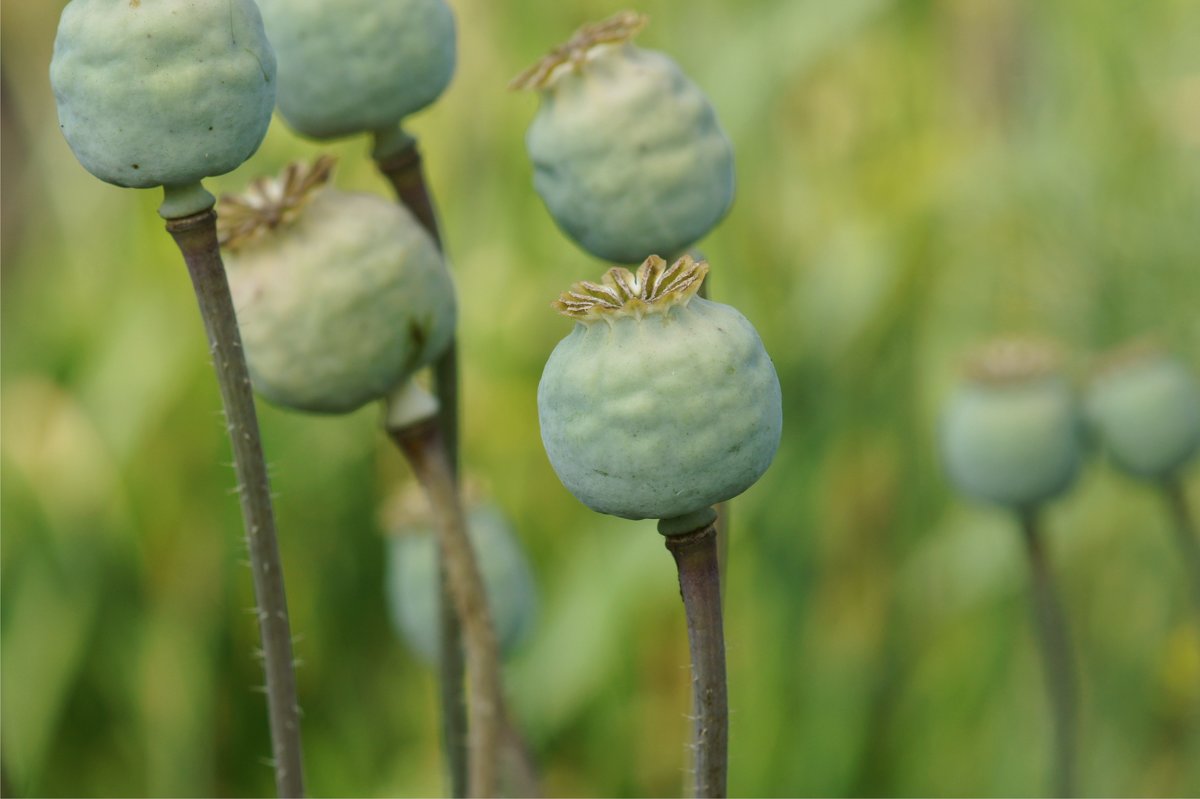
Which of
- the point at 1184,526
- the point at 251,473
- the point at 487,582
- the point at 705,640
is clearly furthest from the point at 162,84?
the point at 1184,526

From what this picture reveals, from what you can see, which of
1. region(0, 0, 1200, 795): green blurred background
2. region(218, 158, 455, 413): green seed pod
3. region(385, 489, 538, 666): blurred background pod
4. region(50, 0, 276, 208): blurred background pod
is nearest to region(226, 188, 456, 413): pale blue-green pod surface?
region(218, 158, 455, 413): green seed pod

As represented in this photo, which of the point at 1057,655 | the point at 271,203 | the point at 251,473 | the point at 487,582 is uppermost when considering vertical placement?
the point at 271,203

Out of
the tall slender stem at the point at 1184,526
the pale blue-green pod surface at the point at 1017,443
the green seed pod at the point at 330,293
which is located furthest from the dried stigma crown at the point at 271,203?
the tall slender stem at the point at 1184,526

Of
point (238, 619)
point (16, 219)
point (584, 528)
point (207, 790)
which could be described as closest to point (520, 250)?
point (584, 528)

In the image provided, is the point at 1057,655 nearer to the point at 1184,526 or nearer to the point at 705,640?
the point at 1184,526

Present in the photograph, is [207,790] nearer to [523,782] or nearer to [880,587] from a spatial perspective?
[880,587]

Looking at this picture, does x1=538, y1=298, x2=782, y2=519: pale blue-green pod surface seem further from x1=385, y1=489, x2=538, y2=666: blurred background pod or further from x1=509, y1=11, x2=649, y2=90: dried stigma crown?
x1=385, y1=489, x2=538, y2=666: blurred background pod
